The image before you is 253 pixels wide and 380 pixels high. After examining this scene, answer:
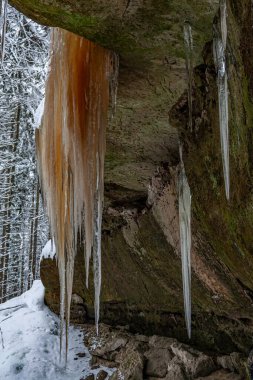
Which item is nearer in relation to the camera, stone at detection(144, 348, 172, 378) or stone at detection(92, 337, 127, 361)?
stone at detection(144, 348, 172, 378)

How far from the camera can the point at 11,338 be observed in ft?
23.0

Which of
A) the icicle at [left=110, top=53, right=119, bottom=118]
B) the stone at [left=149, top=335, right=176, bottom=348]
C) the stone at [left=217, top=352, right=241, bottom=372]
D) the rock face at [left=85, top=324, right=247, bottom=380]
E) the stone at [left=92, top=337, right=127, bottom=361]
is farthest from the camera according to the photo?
the stone at [left=92, top=337, right=127, bottom=361]

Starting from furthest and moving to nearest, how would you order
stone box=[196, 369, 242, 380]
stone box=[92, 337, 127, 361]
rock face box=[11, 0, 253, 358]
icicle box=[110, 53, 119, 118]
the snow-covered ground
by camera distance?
stone box=[92, 337, 127, 361], the snow-covered ground, stone box=[196, 369, 242, 380], icicle box=[110, 53, 119, 118], rock face box=[11, 0, 253, 358]

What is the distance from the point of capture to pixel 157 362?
18.1ft

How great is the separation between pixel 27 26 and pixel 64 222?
537 cm

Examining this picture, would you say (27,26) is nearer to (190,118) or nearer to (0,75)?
(0,75)

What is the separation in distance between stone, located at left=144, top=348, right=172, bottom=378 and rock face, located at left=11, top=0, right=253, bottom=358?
4cm

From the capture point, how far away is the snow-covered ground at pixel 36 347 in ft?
20.4

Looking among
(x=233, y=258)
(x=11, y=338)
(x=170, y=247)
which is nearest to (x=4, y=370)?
(x=11, y=338)

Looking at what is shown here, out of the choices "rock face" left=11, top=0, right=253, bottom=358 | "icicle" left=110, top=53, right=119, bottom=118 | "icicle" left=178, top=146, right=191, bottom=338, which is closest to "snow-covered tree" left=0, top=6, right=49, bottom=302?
"rock face" left=11, top=0, right=253, bottom=358

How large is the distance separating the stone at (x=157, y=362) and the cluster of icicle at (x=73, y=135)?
2.00 metres

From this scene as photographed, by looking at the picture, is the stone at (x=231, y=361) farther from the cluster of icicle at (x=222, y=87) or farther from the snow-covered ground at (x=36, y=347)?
the cluster of icicle at (x=222, y=87)

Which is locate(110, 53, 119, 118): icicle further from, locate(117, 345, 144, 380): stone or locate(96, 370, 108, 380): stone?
locate(96, 370, 108, 380): stone

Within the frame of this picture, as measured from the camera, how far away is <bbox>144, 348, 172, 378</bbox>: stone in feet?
17.6
